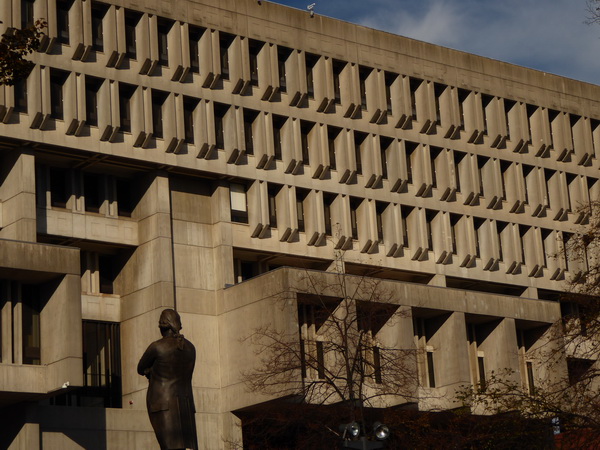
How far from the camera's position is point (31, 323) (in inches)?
2169

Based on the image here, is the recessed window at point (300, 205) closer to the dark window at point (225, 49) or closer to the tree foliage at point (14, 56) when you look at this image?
the dark window at point (225, 49)

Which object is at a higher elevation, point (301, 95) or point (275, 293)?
point (301, 95)

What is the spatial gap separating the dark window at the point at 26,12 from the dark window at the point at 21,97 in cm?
242

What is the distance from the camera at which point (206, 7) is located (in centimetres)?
6338

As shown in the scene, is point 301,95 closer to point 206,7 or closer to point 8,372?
point 206,7

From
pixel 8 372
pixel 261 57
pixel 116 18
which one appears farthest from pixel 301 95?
pixel 8 372

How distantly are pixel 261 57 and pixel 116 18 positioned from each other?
770 centimetres

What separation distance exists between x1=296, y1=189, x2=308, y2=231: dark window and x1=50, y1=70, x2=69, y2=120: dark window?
12276mm

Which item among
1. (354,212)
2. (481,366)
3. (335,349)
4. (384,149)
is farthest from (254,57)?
(481,366)

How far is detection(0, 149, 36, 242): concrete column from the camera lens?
56250 millimetres

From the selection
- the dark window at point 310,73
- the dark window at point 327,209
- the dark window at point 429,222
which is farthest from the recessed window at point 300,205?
the dark window at point 429,222

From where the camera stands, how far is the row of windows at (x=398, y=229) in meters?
64.1

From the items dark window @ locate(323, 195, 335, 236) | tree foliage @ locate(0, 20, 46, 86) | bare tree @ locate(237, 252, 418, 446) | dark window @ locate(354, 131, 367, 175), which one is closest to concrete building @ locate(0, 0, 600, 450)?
dark window @ locate(323, 195, 335, 236)

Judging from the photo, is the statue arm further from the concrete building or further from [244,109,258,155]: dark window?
[244,109,258,155]: dark window
